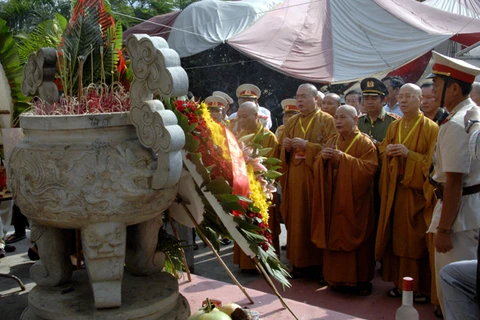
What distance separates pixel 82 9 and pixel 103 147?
0.80 meters

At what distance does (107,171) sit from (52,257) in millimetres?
652

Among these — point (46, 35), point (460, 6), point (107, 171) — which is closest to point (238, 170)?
point (107, 171)

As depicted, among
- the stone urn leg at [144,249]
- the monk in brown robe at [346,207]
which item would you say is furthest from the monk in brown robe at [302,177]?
the stone urn leg at [144,249]

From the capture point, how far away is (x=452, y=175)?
2.86 meters

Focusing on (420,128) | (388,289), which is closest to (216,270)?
(388,289)

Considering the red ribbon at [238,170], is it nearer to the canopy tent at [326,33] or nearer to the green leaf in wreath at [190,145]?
the green leaf in wreath at [190,145]

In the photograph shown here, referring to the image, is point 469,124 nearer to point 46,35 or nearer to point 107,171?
point 107,171

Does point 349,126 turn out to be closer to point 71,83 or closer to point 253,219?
point 253,219

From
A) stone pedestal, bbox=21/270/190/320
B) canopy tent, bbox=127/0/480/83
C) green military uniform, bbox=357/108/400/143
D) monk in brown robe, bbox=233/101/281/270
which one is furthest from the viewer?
canopy tent, bbox=127/0/480/83

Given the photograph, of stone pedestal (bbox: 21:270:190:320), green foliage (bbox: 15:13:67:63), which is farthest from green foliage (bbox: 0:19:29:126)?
stone pedestal (bbox: 21:270:190:320)

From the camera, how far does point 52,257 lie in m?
2.42

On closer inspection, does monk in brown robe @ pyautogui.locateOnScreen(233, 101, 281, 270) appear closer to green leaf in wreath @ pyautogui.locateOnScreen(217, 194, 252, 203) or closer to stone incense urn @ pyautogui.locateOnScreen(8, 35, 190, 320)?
green leaf in wreath @ pyautogui.locateOnScreen(217, 194, 252, 203)

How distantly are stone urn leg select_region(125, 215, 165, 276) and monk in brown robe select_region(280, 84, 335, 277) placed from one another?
2472mm

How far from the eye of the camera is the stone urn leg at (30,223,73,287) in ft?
7.82
